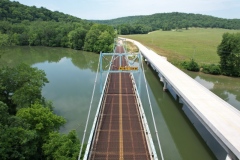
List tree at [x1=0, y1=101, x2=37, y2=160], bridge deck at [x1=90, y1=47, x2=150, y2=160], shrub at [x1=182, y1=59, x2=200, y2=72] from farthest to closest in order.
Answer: shrub at [x1=182, y1=59, x2=200, y2=72] → bridge deck at [x1=90, y1=47, x2=150, y2=160] → tree at [x1=0, y1=101, x2=37, y2=160]

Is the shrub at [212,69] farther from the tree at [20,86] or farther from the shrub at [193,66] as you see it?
the tree at [20,86]

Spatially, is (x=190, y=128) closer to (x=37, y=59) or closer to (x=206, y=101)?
(x=206, y=101)

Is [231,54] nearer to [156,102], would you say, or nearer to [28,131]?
[156,102]

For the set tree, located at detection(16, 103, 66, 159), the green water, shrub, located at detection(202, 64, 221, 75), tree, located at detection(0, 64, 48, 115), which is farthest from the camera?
shrub, located at detection(202, 64, 221, 75)

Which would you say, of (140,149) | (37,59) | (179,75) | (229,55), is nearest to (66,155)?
(140,149)

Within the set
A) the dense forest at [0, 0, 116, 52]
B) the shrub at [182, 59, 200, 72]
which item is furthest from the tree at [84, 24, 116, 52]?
the shrub at [182, 59, 200, 72]

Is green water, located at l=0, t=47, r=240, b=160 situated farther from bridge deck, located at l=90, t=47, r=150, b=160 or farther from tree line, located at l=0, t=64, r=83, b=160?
tree line, located at l=0, t=64, r=83, b=160
